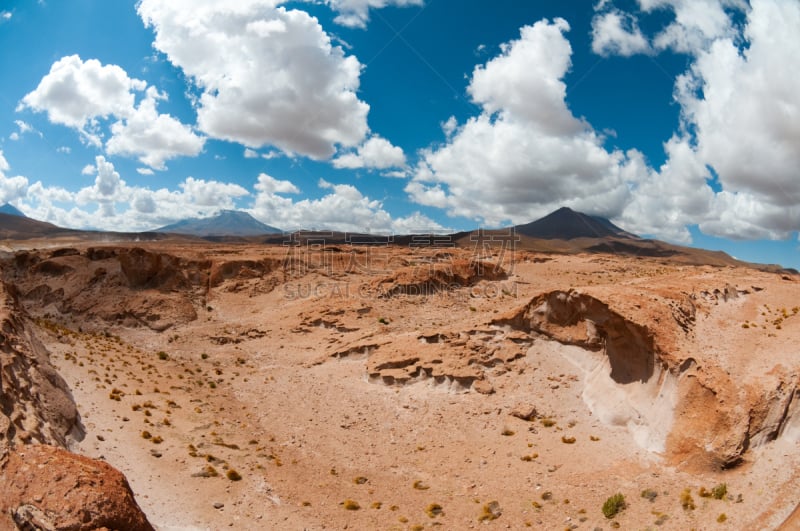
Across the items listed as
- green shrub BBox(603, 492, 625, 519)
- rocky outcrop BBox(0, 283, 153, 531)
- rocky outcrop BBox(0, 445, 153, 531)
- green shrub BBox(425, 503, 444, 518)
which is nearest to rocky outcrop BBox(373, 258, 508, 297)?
green shrub BBox(425, 503, 444, 518)

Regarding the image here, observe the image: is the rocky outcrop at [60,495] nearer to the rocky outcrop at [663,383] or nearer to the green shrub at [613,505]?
the green shrub at [613,505]

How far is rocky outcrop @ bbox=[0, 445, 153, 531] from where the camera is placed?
21.4ft

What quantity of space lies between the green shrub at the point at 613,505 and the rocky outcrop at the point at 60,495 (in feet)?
30.4

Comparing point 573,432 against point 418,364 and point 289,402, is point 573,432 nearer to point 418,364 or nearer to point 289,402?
point 418,364

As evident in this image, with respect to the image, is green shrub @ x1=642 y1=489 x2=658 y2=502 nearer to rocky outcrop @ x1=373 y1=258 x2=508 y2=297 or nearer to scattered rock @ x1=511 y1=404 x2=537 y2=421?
scattered rock @ x1=511 y1=404 x2=537 y2=421

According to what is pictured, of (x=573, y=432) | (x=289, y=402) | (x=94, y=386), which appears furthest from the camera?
Answer: (x=289, y=402)

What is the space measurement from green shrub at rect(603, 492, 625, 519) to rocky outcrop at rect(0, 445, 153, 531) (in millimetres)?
9268

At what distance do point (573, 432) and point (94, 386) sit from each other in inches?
639

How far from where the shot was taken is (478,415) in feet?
50.3

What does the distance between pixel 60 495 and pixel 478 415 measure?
1169 cm

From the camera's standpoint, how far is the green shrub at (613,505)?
10062 mm

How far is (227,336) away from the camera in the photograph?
1048 inches

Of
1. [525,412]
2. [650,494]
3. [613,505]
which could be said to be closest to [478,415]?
[525,412]

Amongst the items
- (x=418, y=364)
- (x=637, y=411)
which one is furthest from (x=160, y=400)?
(x=637, y=411)
